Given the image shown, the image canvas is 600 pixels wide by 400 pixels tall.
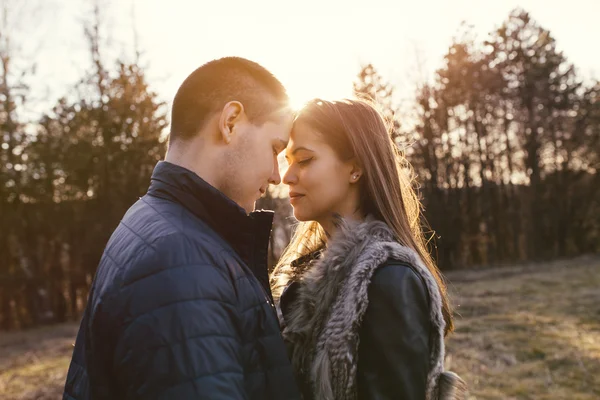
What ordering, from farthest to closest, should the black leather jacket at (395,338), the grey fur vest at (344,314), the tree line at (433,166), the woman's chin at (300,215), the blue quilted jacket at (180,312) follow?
the tree line at (433,166)
the woman's chin at (300,215)
the grey fur vest at (344,314)
the black leather jacket at (395,338)
the blue quilted jacket at (180,312)

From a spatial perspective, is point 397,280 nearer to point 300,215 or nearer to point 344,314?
point 344,314

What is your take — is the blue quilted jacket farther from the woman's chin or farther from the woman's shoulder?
the woman's chin

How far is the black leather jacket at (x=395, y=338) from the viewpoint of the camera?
68.9 inches

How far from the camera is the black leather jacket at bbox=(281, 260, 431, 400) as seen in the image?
1.75m

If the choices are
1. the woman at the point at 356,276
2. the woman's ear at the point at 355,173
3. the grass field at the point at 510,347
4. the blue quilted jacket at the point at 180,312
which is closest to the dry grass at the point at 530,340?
the grass field at the point at 510,347

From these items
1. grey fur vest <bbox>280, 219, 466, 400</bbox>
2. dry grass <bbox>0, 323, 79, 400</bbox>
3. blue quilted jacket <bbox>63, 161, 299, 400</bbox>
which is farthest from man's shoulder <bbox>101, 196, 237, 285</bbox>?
dry grass <bbox>0, 323, 79, 400</bbox>

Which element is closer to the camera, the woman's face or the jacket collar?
the jacket collar

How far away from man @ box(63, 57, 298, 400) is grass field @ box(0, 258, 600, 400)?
177 inches

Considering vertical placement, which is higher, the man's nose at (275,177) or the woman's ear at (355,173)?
the woman's ear at (355,173)

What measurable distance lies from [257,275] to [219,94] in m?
0.59

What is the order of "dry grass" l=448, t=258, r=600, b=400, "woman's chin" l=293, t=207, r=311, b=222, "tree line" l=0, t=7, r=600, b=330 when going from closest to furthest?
1. "woman's chin" l=293, t=207, r=311, b=222
2. "dry grass" l=448, t=258, r=600, b=400
3. "tree line" l=0, t=7, r=600, b=330

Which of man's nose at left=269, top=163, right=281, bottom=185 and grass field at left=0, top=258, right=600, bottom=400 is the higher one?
man's nose at left=269, top=163, right=281, bottom=185

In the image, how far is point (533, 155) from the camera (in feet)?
69.5

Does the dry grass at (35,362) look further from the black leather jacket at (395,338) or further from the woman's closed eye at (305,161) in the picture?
the black leather jacket at (395,338)
